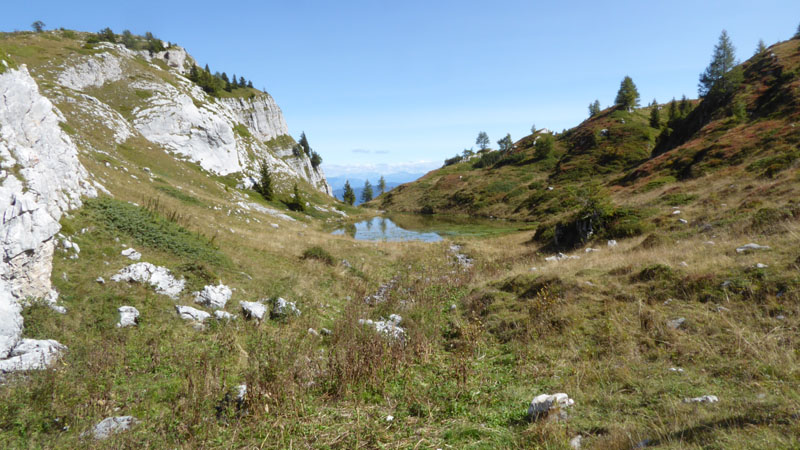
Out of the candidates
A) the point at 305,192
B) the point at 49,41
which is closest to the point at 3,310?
the point at 305,192

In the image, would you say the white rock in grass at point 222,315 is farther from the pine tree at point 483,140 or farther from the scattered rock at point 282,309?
the pine tree at point 483,140

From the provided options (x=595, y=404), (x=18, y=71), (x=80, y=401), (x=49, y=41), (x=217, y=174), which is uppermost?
(x=49, y=41)

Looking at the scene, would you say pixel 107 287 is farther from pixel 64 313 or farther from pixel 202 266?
pixel 202 266

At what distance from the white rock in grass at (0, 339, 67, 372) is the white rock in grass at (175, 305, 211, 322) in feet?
9.31

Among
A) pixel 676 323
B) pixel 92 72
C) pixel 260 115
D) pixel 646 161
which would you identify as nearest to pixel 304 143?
pixel 260 115

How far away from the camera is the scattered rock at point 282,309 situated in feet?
38.0

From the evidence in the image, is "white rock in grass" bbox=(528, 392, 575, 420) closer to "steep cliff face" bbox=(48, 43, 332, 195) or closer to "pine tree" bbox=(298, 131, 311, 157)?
"steep cliff face" bbox=(48, 43, 332, 195)

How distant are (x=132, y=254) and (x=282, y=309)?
19.7 feet

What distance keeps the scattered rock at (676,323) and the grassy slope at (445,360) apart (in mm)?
142

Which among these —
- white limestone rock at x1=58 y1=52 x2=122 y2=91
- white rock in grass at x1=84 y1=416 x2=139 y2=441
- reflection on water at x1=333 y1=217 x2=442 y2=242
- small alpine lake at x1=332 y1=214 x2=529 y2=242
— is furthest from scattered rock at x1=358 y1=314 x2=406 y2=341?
white limestone rock at x1=58 y1=52 x2=122 y2=91

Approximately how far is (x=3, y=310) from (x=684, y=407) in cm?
1299

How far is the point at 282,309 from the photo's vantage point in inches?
465

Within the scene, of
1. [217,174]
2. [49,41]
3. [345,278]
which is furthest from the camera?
[49,41]

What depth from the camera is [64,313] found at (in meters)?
8.23
